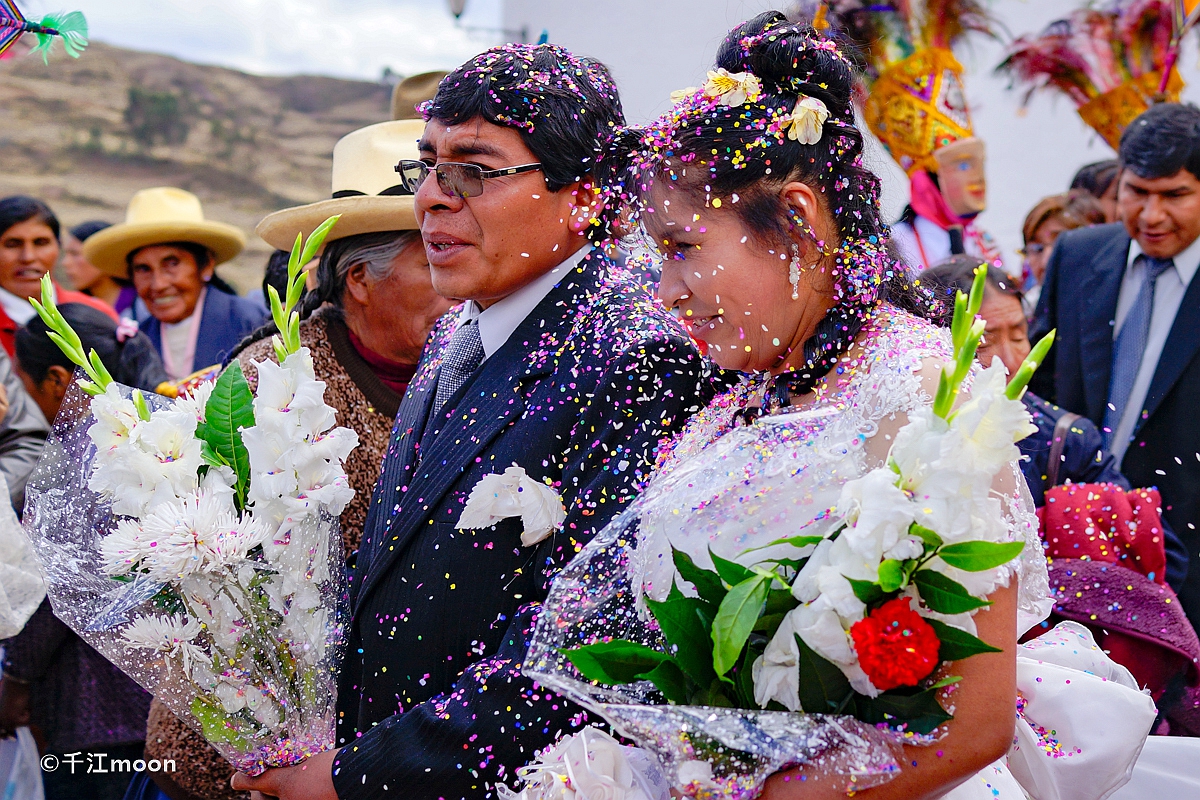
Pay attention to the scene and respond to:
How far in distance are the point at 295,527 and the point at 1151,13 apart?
5626 mm

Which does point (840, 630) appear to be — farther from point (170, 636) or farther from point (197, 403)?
point (197, 403)

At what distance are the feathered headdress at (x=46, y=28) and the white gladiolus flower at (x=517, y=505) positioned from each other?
147 centimetres

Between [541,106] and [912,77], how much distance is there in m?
4.37

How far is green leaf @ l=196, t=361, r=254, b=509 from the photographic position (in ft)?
6.04

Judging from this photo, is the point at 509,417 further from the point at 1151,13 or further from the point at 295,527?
the point at 1151,13

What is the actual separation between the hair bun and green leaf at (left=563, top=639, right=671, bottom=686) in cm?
84

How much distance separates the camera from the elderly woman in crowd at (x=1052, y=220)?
5.10m

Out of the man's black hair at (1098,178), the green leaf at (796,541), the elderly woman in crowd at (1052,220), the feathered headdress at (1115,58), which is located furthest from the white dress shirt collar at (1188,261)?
the green leaf at (796,541)

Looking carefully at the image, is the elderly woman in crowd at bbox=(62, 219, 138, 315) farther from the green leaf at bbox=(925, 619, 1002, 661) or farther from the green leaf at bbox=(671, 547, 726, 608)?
the green leaf at bbox=(925, 619, 1002, 661)

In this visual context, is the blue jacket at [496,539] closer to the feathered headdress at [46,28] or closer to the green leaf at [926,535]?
the green leaf at [926,535]

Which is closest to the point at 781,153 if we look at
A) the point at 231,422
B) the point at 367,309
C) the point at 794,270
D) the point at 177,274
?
the point at 794,270

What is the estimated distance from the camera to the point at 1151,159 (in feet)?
11.8

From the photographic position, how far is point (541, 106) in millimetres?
1958

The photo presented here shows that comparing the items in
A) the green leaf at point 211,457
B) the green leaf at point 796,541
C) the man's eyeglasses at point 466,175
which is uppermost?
the man's eyeglasses at point 466,175
